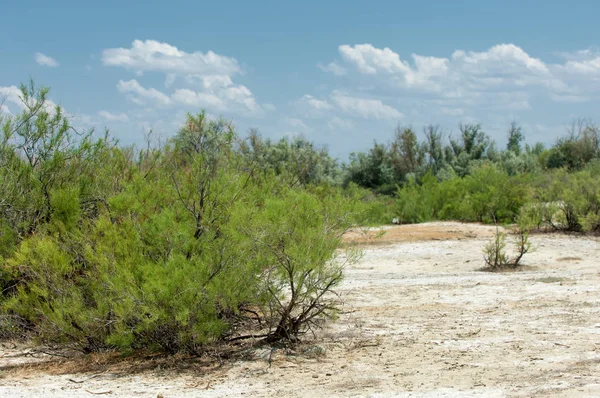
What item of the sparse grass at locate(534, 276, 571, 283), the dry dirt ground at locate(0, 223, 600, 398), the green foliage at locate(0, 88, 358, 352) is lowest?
the dry dirt ground at locate(0, 223, 600, 398)

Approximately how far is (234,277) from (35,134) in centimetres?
489

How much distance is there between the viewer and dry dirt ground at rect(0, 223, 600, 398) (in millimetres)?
7590

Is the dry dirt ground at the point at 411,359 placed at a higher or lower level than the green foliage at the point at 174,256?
lower

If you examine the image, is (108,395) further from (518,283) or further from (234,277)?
(518,283)

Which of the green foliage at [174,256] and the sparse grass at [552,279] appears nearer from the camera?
the green foliage at [174,256]

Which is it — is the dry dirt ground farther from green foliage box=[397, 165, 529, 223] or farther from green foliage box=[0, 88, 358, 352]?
green foliage box=[397, 165, 529, 223]

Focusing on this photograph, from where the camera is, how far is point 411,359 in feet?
28.1

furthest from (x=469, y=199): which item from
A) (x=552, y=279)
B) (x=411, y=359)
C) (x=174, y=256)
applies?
(x=174, y=256)

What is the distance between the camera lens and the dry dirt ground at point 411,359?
759 cm

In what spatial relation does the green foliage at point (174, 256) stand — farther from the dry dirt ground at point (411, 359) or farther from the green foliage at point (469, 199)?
the green foliage at point (469, 199)

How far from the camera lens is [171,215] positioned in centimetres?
941

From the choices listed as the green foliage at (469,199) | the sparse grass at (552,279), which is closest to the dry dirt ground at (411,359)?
the sparse grass at (552,279)

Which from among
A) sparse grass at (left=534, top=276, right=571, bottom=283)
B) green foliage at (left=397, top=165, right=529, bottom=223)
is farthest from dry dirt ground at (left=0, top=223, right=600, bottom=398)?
green foliage at (left=397, top=165, right=529, bottom=223)

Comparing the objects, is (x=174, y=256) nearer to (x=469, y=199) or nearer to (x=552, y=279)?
(x=552, y=279)
